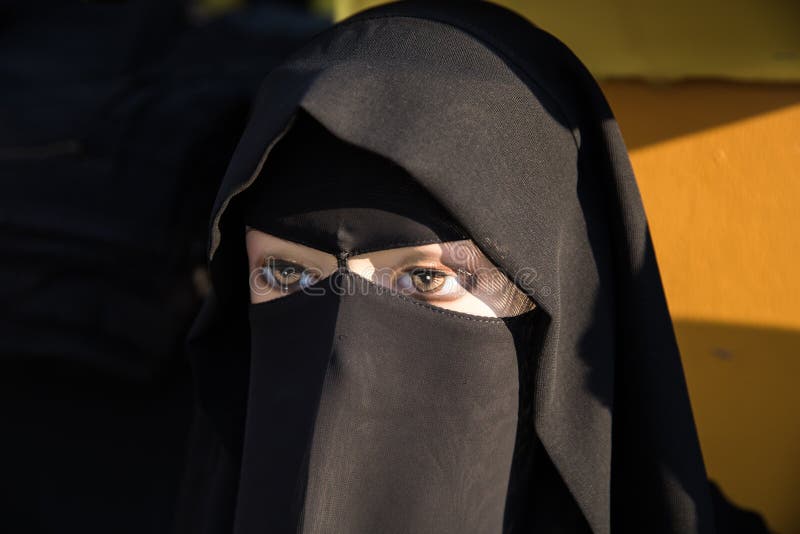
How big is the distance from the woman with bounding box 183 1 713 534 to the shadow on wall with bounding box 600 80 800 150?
0.99 ft

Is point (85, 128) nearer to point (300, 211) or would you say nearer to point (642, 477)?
point (300, 211)

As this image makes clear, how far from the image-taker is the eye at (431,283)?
1.34 meters

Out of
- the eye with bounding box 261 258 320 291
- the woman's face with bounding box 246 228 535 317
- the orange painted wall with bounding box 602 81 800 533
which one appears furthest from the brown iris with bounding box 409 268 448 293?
the orange painted wall with bounding box 602 81 800 533

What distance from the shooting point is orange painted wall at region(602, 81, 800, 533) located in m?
1.62

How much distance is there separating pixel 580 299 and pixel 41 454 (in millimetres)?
1712

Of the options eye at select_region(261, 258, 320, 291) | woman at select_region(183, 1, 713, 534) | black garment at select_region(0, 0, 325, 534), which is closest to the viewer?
woman at select_region(183, 1, 713, 534)

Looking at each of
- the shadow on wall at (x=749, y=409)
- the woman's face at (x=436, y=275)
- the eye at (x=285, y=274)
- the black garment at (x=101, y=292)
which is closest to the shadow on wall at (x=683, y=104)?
the shadow on wall at (x=749, y=409)

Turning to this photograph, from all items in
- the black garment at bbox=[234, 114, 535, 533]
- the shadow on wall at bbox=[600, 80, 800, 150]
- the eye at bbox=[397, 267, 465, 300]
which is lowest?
the black garment at bbox=[234, 114, 535, 533]

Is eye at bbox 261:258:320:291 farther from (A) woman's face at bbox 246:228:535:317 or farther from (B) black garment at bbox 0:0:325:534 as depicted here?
(B) black garment at bbox 0:0:325:534

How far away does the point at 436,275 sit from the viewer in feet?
4.42

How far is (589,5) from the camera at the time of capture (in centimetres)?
173

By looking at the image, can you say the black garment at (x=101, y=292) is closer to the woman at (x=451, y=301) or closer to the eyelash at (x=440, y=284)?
the woman at (x=451, y=301)

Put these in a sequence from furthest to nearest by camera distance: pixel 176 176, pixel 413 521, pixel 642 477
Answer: pixel 176 176 → pixel 642 477 → pixel 413 521

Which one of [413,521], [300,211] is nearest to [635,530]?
[413,521]
